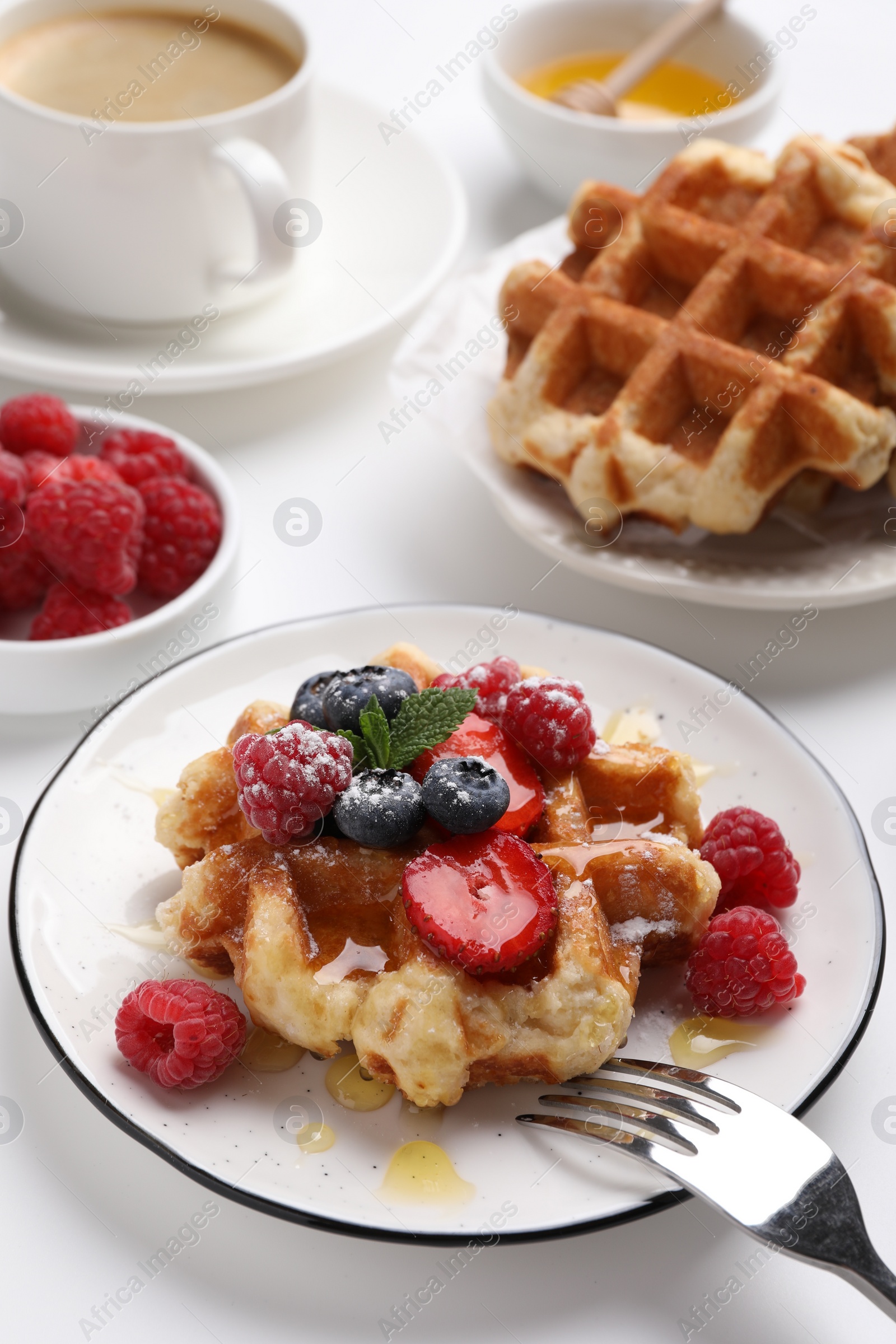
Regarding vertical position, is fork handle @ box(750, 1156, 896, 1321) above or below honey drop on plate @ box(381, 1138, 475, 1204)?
above

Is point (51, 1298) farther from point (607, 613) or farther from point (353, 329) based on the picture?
point (353, 329)

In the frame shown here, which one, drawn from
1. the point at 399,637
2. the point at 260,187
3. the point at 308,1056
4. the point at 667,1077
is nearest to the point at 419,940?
the point at 308,1056

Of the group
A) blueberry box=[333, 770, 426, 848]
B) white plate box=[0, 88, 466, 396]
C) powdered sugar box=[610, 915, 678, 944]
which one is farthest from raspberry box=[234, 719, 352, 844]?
white plate box=[0, 88, 466, 396]

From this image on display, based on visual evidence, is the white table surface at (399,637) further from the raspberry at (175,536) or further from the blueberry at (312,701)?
the blueberry at (312,701)

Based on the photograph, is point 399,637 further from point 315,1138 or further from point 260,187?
point 260,187

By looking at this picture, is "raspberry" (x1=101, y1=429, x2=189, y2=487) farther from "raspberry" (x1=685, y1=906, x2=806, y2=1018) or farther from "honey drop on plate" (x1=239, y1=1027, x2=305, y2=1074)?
"raspberry" (x1=685, y1=906, x2=806, y2=1018)

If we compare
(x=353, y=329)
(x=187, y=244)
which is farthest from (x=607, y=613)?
(x=187, y=244)
